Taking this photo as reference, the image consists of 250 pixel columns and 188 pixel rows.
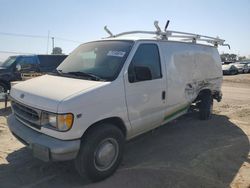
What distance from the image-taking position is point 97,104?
142 inches

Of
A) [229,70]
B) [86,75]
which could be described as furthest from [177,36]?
[229,70]

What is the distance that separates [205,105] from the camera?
719 centimetres

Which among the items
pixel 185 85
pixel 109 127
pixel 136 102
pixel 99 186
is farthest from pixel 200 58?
pixel 99 186

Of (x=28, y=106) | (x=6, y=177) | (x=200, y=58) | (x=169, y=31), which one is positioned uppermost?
(x=169, y=31)

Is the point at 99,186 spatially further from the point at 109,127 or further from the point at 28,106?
the point at 28,106

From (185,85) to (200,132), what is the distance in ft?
4.47

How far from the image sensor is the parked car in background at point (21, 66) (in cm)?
1078

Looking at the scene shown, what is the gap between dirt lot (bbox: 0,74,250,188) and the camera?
3.89 m

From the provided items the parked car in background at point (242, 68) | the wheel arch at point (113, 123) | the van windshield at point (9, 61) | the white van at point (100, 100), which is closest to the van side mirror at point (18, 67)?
the van windshield at point (9, 61)

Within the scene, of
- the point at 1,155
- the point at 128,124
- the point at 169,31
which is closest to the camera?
the point at 128,124

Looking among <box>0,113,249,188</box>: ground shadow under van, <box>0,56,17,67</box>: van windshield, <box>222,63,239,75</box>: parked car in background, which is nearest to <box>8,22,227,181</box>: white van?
<box>0,113,249,188</box>: ground shadow under van

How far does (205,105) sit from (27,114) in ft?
16.1

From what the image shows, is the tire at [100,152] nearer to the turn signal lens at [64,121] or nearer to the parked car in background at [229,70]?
the turn signal lens at [64,121]

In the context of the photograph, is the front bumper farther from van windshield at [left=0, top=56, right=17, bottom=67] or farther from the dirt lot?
van windshield at [left=0, top=56, right=17, bottom=67]
